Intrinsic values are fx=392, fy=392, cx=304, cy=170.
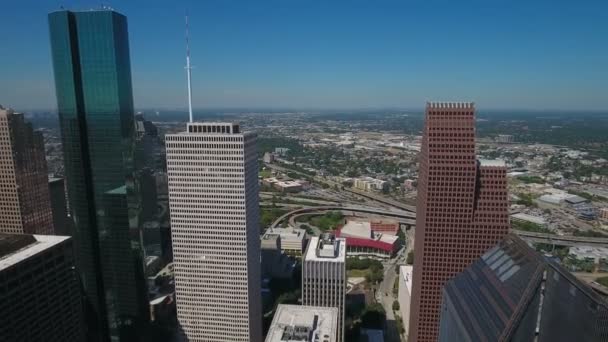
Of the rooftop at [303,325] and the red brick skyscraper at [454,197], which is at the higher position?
the red brick skyscraper at [454,197]

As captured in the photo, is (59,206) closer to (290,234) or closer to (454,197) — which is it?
(290,234)

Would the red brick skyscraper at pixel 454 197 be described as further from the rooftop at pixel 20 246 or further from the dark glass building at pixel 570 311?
the rooftop at pixel 20 246

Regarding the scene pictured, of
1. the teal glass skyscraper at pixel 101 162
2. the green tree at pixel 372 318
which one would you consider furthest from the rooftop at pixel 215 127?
the green tree at pixel 372 318

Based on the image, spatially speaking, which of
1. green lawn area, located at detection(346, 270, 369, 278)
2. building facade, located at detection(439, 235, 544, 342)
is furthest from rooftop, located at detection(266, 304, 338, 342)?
green lawn area, located at detection(346, 270, 369, 278)

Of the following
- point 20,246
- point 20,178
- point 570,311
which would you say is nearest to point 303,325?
point 570,311

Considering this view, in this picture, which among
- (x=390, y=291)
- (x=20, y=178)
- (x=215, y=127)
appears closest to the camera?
(x=215, y=127)

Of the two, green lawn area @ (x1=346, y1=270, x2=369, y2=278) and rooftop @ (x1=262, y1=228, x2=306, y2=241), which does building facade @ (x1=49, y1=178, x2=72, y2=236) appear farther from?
green lawn area @ (x1=346, y1=270, x2=369, y2=278)
